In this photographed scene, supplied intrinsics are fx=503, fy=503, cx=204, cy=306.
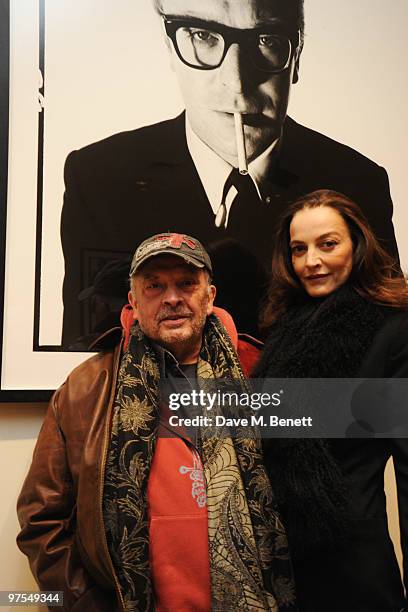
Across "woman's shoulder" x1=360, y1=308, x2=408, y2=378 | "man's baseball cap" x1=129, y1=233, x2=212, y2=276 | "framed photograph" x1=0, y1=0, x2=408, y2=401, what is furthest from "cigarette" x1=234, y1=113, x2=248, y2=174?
"woman's shoulder" x1=360, y1=308, x2=408, y2=378

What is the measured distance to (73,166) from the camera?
98cm

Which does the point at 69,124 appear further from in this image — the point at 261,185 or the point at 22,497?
the point at 22,497

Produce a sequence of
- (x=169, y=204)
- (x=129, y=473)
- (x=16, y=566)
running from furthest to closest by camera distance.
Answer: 1. (x=169, y=204)
2. (x=16, y=566)
3. (x=129, y=473)

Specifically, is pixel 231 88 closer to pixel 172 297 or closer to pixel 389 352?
pixel 172 297

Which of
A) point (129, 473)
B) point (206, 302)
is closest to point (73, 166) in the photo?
point (206, 302)

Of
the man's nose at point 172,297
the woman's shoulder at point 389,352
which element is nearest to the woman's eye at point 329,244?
the woman's shoulder at point 389,352

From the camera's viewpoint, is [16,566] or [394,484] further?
[16,566]

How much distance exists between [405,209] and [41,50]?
0.82 m

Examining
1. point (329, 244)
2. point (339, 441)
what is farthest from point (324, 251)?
point (339, 441)

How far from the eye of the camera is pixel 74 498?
816 mm

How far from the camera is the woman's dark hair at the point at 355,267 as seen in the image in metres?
0.83

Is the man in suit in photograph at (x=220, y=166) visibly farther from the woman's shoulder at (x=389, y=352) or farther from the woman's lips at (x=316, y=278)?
the woman's shoulder at (x=389, y=352)

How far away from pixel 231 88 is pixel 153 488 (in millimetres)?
787

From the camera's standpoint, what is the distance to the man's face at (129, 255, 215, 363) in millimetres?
853
